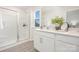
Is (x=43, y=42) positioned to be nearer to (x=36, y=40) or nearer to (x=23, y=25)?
(x=36, y=40)

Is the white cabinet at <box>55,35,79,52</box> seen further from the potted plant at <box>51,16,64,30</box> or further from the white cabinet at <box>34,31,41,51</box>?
the white cabinet at <box>34,31,41,51</box>

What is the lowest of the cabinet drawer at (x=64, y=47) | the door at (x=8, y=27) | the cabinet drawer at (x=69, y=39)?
the cabinet drawer at (x=64, y=47)

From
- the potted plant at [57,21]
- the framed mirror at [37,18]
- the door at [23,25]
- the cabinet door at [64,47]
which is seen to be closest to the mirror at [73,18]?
the potted plant at [57,21]

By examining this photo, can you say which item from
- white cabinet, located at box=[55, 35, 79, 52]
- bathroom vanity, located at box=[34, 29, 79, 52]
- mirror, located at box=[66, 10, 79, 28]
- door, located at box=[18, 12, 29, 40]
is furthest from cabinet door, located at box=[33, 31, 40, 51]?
mirror, located at box=[66, 10, 79, 28]

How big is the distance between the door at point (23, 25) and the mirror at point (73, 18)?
1.77 feet

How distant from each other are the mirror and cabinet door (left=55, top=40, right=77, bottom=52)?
0.87ft

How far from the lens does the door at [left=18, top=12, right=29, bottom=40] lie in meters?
1.14

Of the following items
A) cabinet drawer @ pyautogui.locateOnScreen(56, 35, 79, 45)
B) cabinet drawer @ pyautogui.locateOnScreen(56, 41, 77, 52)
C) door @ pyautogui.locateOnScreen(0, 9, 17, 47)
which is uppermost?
door @ pyautogui.locateOnScreen(0, 9, 17, 47)

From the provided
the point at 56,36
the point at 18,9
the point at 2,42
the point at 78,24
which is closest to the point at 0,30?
the point at 2,42

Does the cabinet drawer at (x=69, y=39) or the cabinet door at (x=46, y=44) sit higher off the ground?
the cabinet drawer at (x=69, y=39)

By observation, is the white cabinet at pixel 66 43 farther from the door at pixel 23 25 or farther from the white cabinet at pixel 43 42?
the door at pixel 23 25

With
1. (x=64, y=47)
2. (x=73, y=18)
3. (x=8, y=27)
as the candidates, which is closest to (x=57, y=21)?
(x=73, y=18)

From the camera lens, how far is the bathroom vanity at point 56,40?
1.11 m

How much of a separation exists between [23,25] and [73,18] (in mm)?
664
